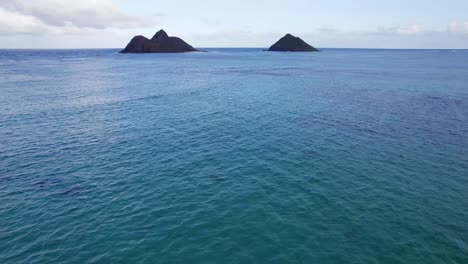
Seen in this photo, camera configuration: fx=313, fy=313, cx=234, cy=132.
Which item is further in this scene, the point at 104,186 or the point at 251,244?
the point at 104,186

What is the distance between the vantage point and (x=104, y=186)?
117 ft

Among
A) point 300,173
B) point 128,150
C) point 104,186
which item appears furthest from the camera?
point 128,150

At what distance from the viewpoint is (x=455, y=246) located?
1007 inches

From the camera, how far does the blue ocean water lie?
25.9 meters

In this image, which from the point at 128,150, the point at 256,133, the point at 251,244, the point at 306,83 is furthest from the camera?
the point at 306,83

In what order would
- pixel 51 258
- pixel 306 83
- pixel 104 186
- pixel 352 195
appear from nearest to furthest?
pixel 51 258
pixel 352 195
pixel 104 186
pixel 306 83

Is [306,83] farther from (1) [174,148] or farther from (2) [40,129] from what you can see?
(2) [40,129]

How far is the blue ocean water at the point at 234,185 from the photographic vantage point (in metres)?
25.9

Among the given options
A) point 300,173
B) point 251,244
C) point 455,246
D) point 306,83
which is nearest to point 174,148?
point 300,173

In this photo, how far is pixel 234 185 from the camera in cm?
3634

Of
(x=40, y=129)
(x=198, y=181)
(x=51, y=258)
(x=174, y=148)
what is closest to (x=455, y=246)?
(x=198, y=181)

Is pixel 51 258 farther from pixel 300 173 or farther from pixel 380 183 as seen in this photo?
pixel 380 183

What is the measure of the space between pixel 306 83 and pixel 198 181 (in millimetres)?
87088

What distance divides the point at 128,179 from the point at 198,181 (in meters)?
8.43
